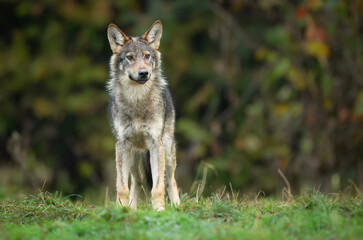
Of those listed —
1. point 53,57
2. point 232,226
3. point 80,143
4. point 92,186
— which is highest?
point 53,57

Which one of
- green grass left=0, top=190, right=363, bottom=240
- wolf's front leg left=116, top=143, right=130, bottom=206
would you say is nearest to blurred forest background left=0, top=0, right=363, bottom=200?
wolf's front leg left=116, top=143, right=130, bottom=206

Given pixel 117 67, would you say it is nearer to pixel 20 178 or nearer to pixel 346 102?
pixel 346 102

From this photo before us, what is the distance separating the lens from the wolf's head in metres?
7.88

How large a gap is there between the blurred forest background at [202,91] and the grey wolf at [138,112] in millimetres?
5982

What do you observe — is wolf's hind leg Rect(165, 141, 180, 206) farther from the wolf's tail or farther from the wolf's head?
the wolf's head

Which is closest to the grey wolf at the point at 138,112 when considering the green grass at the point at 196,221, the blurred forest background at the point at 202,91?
the green grass at the point at 196,221

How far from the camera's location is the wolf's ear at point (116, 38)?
826 centimetres

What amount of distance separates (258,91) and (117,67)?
923 centimetres

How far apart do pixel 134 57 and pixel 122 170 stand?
1596 millimetres

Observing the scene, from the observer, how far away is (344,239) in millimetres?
5270

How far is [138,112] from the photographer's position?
26.0 ft

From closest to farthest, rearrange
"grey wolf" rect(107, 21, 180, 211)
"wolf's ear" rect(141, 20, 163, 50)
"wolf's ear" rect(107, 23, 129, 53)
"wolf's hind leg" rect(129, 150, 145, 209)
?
1. "grey wolf" rect(107, 21, 180, 211)
2. "wolf's ear" rect(107, 23, 129, 53)
3. "wolf's ear" rect(141, 20, 163, 50)
4. "wolf's hind leg" rect(129, 150, 145, 209)

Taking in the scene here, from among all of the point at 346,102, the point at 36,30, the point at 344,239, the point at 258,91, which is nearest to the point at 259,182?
the point at 258,91

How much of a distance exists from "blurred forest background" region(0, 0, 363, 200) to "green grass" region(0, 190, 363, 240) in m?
6.94
